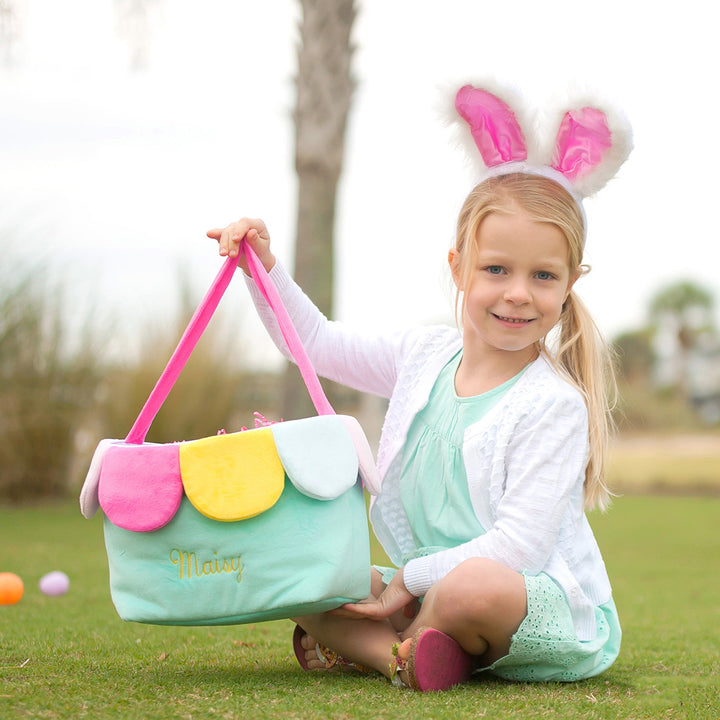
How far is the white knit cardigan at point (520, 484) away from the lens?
204 cm

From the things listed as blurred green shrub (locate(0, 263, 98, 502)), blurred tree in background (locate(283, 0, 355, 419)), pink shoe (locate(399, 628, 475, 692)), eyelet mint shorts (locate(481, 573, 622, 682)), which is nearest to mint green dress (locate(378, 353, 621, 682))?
eyelet mint shorts (locate(481, 573, 622, 682))

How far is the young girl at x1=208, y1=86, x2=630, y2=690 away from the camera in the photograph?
6.54 feet

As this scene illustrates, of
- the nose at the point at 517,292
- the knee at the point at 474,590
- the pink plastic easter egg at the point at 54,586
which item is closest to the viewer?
the knee at the point at 474,590

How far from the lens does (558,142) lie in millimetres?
2289

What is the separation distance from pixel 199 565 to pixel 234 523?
110 mm

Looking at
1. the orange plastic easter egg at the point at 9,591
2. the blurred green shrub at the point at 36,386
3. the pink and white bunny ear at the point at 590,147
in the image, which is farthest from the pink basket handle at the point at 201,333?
the blurred green shrub at the point at 36,386

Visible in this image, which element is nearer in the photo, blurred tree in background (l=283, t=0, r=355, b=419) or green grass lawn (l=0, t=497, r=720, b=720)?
green grass lawn (l=0, t=497, r=720, b=720)

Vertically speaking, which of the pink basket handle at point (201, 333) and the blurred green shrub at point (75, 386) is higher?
the pink basket handle at point (201, 333)

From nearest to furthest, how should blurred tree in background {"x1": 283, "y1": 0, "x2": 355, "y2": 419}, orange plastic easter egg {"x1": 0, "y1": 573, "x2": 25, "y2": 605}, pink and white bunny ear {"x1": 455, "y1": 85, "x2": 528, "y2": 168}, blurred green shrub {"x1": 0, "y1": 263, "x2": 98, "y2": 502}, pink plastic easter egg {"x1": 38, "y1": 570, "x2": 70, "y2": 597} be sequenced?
1. pink and white bunny ear {"x1": 455, "y1": 85, "x2": 528, "y2": 168}
2. orange plastic easter egg {"x1": 0, "y1": 573, "x2": 25, "y2": 605}
3. pink plastic easter egg {"x1": 38, "y1": 570, "x2": 70, "y2": 597}
4. blurred tree in background {"x1": 283, "y1": 0, "x2": 355, "y2": 419}
5. blurred green shrub {"x1": 0, "y1": 263, "x2": 98, "y2": 502}

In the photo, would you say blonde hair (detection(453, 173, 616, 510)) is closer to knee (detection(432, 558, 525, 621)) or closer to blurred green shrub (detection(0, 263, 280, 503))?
knee (detection(432, 558, 525, 621))

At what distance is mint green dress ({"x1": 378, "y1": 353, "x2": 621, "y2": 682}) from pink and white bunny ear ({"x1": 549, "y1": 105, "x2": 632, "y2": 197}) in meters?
0.49

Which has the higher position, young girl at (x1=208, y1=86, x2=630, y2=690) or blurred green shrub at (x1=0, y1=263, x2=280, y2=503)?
young girl at (x1=208, y1=86, x2=630, y2=690)

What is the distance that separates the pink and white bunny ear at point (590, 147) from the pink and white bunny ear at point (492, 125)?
0.10m

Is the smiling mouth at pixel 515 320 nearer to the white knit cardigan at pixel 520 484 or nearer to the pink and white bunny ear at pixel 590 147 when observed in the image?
the white knit cardigan at pixel 520 484
